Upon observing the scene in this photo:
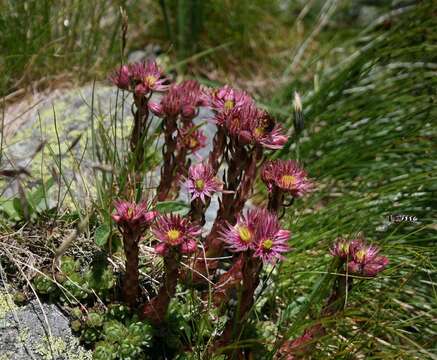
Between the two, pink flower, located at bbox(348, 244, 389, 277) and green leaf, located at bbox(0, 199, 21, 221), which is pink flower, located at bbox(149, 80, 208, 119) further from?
pink flower, located at bbox(348, 244, 389, 277)

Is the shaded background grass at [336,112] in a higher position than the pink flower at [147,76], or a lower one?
lower

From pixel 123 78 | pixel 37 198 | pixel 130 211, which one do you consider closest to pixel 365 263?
pixel 130 211

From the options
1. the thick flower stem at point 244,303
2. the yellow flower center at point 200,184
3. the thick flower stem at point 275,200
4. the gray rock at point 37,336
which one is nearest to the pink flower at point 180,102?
the yellow flower center at point 200,184

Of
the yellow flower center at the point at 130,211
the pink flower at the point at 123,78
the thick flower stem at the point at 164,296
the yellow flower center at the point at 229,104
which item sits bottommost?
the thick flower stem at the point at 164,296

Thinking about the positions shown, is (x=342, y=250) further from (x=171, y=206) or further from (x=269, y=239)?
(x=171, y=206)

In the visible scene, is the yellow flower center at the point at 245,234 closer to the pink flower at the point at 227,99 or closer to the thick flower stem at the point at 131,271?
the thick flower stem at the point at 131,271

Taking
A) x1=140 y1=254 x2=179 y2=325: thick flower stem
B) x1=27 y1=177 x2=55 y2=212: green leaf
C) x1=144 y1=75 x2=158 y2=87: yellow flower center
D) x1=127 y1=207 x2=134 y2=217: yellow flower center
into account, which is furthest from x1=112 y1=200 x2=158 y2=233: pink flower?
x1=144 y1=75 x2=158 y2=87: yellow flower center
